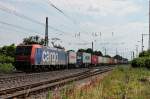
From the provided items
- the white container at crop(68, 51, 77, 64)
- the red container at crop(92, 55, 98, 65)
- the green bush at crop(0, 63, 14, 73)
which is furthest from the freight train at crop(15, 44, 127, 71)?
the red container at crop(92, 55, 98, 65)

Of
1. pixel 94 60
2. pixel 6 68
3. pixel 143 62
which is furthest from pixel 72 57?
pixel 94 60

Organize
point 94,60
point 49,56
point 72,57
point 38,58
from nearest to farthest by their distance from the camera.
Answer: point 38,58 < point 49,56 < point 72,57 < point 94,60

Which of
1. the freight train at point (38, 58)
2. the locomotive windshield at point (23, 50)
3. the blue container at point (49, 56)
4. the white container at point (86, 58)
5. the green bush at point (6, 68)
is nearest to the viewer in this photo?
the freight train at point (38, 58)

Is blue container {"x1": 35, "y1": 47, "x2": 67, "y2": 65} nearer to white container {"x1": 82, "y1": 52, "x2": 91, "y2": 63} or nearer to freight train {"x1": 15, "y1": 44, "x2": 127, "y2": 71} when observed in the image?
freight train {"x1": 15, "y1": 44, "x2": 127, "y2": 71}

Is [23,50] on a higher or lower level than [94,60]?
higher

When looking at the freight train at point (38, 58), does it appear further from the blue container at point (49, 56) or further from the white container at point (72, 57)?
the white container at point (72, 57)

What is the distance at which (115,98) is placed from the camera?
1462 centimetres

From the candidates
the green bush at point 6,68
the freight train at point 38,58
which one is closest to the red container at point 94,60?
the freight train at point 38,58

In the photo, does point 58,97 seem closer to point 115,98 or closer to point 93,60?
point 115,98

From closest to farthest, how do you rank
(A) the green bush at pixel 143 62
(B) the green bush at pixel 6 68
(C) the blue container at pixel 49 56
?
1. (C) the blue container at pixel 49 56
2. (B) the green bush at pixel 6 68
3. (A) the green bush at pixel 143 62

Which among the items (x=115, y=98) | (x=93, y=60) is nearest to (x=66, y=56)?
(x=93, y=60)

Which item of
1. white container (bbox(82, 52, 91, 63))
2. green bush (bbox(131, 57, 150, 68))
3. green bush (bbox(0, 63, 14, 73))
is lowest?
green bush (bbox(0, 63, 14, 73))

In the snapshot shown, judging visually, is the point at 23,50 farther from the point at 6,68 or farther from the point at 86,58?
the point at 86,58

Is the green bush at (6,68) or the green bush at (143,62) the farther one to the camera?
the green bush at (143,62)
